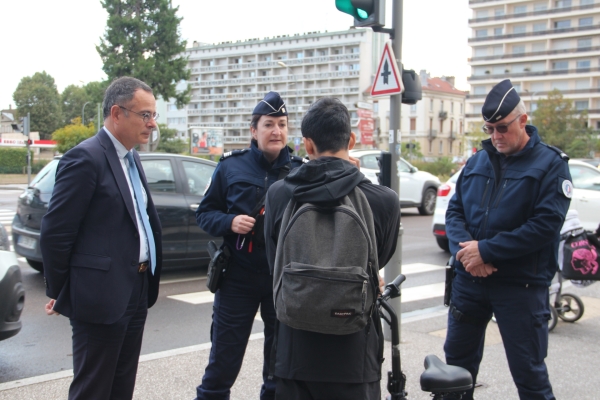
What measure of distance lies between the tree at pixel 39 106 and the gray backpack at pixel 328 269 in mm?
100228

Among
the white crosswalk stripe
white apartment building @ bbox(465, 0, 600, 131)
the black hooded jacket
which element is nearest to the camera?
the black hooded jacket

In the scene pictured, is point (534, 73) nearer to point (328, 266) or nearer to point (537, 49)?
point (537, 49)

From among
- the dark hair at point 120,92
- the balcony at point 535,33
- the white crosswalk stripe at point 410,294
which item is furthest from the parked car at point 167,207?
the balcony at point 535,33

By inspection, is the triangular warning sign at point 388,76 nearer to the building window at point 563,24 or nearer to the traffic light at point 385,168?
the traffic light at point 385,168

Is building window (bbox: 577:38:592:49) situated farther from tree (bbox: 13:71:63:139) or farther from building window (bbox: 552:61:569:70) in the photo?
tree (bbox: 13:71:63:139)

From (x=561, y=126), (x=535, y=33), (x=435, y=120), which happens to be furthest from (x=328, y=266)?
(x=535, y=33)

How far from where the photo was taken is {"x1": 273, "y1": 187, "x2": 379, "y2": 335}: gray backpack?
7.23 ft

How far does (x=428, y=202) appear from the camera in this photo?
17906 millimetres

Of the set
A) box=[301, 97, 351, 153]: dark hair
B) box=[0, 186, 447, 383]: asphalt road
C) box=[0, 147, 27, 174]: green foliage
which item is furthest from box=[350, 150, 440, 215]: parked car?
box=[0, 147, 27, 174]: green foliage

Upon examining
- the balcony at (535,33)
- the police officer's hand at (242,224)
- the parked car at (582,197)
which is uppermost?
the balcony at (535,33)

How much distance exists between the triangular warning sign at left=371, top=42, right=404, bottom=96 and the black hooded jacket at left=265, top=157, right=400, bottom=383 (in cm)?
318

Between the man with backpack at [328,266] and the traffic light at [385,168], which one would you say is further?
the traffic light at [385,168]

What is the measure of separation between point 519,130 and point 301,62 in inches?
4829

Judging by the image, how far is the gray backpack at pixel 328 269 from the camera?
2.21m
